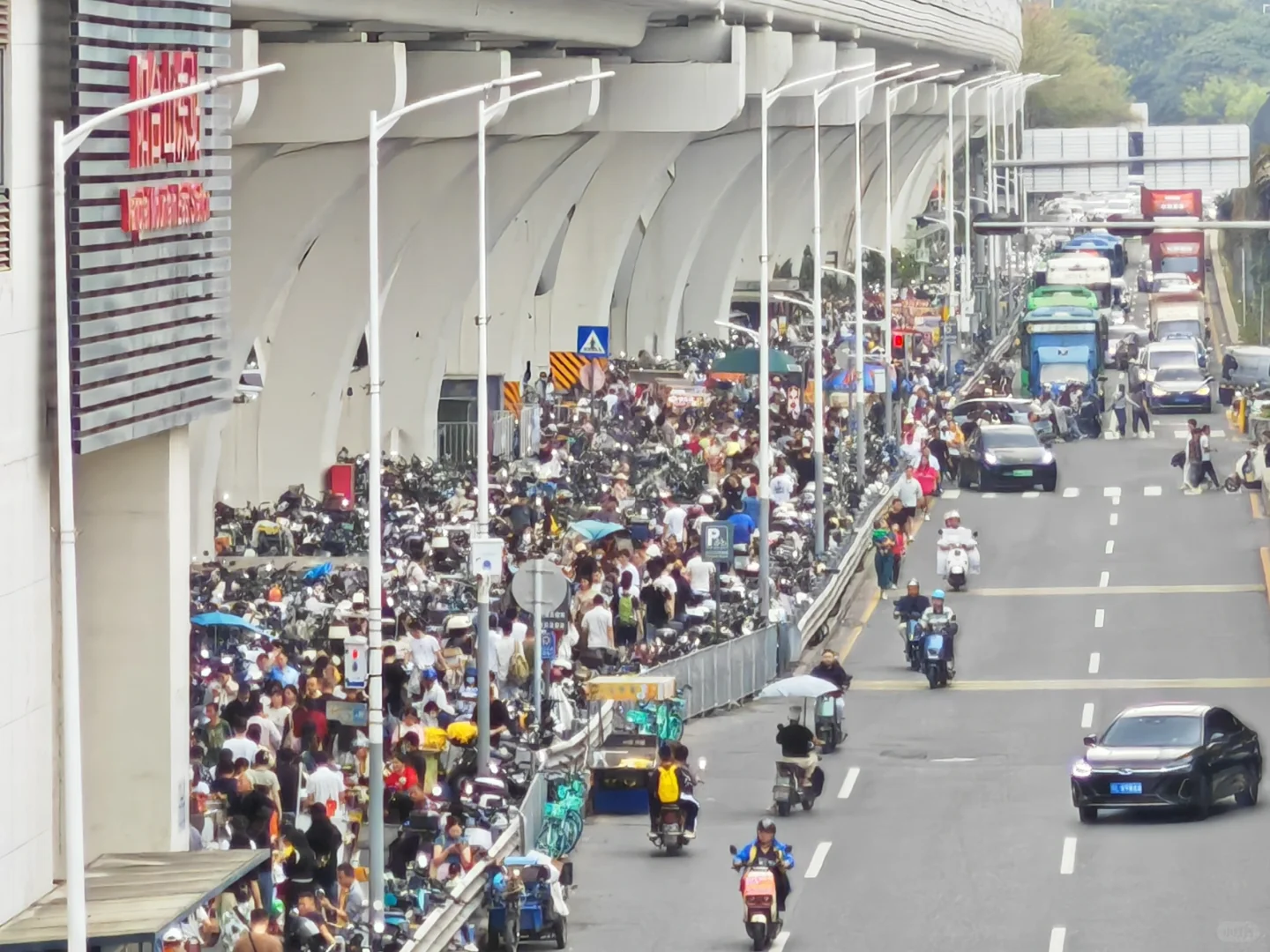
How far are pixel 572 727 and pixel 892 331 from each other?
38.6 meters

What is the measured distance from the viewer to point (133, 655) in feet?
78.5

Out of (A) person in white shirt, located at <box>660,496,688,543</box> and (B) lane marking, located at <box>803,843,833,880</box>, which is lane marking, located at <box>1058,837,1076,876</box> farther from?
(A) person in white shirt, located at <box>660,496,688,543</box>

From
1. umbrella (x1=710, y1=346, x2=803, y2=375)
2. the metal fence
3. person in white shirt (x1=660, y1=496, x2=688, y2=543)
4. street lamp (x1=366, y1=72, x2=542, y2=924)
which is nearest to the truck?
umbrella (x1=710, y1=346, x2=803, y2=375)

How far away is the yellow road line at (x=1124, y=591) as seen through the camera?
45562 mm

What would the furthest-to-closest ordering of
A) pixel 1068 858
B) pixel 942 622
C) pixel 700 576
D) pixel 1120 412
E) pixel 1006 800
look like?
1. pixel 1120 412
2. pixel 700 576
3. pixel 942 622
4. pixel 1006 800
5. pixel 1068 858

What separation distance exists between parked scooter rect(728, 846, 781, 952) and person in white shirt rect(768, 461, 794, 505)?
24227 mm

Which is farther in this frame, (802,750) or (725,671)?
(725,671)

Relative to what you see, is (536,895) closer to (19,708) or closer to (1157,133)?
(19,708)

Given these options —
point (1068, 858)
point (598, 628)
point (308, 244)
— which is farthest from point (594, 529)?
point (1068, 858)

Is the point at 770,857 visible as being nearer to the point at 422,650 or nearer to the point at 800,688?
the point at 800,688

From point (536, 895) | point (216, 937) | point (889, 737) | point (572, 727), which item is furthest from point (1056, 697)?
point (216, 937)

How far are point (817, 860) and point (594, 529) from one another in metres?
13.8

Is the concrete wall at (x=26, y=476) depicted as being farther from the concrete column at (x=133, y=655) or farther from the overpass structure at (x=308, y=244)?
the concrete column at (x=133, y=655)

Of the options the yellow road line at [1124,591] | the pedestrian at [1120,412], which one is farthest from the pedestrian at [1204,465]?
the yellow road line at [1124,591]
